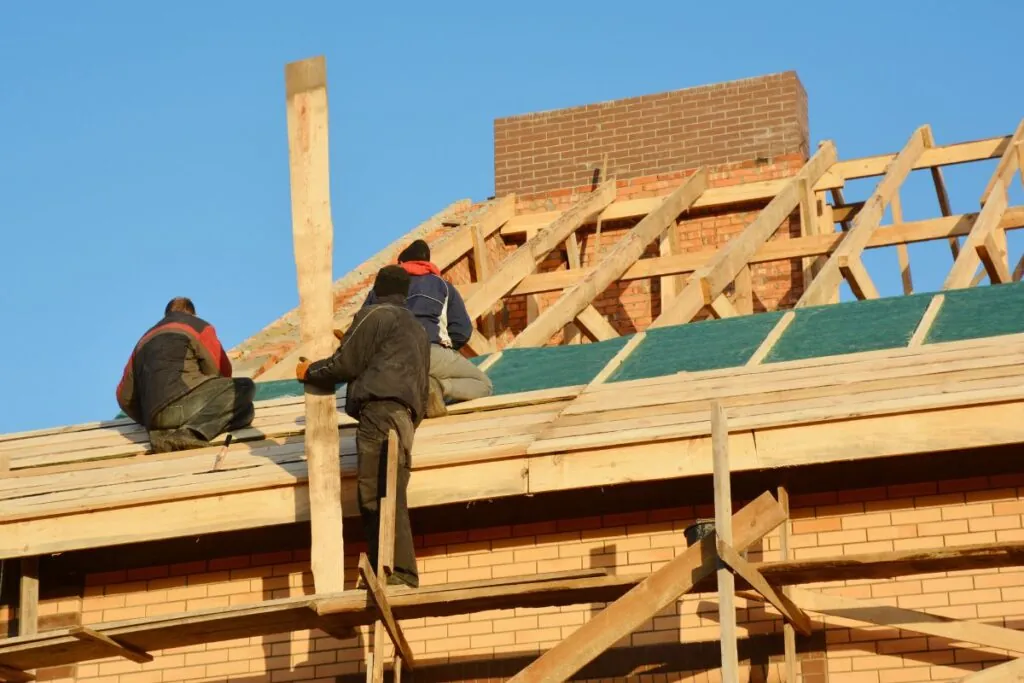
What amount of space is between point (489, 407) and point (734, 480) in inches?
73.2

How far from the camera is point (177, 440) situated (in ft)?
35.0

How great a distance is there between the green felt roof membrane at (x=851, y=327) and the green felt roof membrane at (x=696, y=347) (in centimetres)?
20

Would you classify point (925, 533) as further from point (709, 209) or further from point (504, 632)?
point (709, 209)

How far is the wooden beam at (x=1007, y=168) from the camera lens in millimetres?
14594

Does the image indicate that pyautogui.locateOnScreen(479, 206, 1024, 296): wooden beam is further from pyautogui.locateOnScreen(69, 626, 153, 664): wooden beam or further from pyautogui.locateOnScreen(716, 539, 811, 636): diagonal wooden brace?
pyautogui.locateOnScreen(69, 626, 153, 664): wooden beam

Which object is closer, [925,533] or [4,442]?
[925,533]

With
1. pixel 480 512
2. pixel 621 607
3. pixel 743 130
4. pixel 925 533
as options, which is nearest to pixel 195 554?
pixel 480 512

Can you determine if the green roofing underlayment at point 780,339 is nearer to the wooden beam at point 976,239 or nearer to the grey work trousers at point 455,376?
the grey work trousers at point 455,376

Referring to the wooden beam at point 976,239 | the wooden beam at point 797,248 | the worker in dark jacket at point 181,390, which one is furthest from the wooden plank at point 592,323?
the worker in dark jacket at point 181,390

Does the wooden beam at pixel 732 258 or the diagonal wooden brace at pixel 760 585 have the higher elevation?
the wooden beam at pixel 732 258

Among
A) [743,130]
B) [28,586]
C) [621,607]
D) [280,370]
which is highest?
[743,130]

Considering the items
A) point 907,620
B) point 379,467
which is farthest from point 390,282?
point 907,620

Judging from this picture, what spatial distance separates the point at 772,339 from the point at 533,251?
5.05 meters

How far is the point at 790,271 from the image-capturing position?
655 inches
